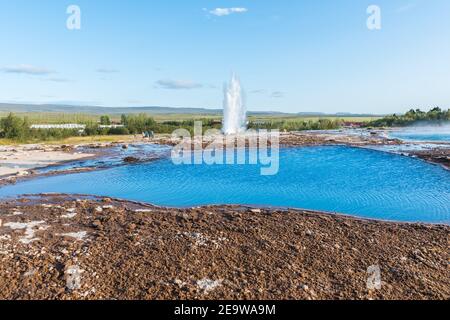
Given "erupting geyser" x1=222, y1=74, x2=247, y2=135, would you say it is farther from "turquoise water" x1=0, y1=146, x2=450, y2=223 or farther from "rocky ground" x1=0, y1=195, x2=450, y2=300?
"rocky ground" x1=0, y1=195, x2=450, y2=300

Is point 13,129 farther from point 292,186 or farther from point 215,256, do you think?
point 215,256

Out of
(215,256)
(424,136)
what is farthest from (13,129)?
(424,136)

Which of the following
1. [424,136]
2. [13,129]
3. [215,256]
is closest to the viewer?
[215,256]

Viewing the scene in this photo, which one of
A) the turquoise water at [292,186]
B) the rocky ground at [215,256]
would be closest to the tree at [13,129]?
the turquoise water at [292,186]

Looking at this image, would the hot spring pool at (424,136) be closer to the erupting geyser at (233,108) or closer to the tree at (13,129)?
the erupting geyser at (233,108)

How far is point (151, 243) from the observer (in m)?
7.89

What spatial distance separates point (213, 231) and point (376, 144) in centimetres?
3139

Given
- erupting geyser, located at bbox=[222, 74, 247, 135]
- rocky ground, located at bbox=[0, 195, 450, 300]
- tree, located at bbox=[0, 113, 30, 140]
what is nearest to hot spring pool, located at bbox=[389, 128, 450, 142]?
erupting geyser, located at bbox=[222, 74, 247, 135]


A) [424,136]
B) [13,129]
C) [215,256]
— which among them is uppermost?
[13,129]

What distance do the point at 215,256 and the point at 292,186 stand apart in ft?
29.8

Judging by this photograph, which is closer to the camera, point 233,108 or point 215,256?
point 215,256

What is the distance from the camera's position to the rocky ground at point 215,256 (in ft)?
19.2

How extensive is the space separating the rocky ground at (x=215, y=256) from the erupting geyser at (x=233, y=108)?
130 ft

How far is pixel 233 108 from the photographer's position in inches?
1959
